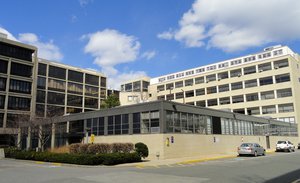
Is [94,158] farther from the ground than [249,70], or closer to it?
closer to it

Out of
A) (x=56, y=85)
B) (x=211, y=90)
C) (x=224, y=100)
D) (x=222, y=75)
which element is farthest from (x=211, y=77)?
(x=56, y=85)

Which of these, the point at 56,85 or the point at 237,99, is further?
the point at 56,85

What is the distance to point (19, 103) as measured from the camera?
59781mm

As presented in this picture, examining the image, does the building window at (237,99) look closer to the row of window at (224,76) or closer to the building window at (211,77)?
the row of window at (224,76)

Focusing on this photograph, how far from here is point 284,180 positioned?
12.7 m

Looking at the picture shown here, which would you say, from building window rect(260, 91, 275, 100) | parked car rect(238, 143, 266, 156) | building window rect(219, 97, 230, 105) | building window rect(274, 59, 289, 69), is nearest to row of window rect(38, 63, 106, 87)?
building window rect(219, 97, 230, 105)

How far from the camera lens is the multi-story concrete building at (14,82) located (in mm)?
57053

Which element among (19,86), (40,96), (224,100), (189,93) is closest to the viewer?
(19,86)

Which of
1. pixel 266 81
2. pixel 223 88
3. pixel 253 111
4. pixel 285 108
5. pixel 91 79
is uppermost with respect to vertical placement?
pixel 91 79

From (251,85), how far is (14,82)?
53.6 metres

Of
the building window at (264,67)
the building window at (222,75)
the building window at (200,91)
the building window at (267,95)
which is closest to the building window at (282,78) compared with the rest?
the building window at (264,67)

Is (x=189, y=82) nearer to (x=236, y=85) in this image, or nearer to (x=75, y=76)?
(x=236, y=85)

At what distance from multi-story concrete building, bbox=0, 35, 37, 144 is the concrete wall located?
3033 centimetres

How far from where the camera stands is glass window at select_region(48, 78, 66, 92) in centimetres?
7403
